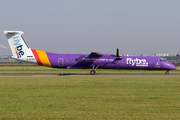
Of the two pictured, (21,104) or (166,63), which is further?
(166,63)

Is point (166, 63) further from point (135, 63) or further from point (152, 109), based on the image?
point (152, 109)

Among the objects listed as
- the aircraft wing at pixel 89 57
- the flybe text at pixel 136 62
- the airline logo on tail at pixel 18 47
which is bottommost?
the flybe text at pixel 136 62

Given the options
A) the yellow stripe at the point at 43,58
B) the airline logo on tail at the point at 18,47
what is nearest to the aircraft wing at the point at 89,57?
the yellow stripe at the point at 43,58

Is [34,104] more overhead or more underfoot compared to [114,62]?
more underfoot

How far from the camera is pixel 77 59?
35.5 metres

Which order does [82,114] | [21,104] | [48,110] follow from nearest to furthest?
[82,114]
[48,110]
[21,104]

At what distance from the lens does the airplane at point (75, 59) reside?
34719 millimetres

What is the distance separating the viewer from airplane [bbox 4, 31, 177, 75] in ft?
114

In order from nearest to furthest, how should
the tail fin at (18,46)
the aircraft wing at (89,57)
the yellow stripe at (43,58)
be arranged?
the tail fin at (18,46), the yellow stripe at (43,58), the aircraft wing at (89,57)

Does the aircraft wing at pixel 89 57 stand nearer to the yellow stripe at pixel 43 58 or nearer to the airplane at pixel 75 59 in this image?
the airplane at pixel 75 59

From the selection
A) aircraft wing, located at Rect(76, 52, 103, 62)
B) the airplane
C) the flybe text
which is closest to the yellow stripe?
the airplane

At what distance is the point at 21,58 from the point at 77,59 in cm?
942

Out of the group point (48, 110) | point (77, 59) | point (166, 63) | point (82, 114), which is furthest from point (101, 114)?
point (166, 63)

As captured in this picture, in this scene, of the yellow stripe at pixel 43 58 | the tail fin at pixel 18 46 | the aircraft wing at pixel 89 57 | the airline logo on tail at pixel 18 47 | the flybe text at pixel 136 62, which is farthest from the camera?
the flybe text at pixel 136 62
